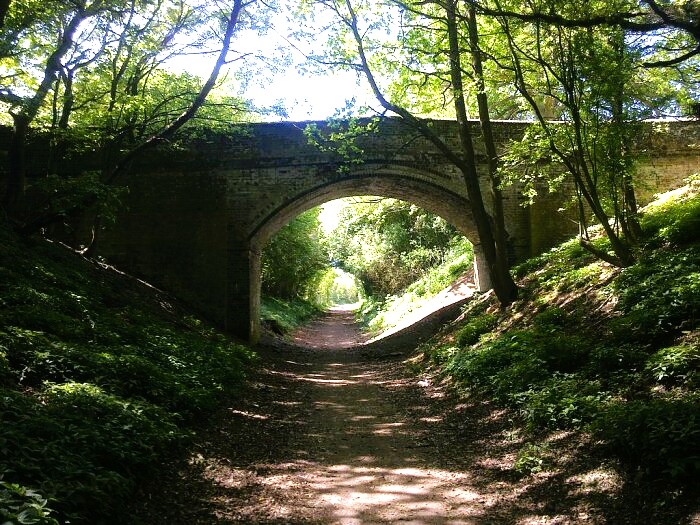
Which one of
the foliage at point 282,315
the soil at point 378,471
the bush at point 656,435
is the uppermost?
the bush at point 656,435

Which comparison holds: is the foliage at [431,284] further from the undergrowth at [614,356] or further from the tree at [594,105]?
the tree at [594,105]

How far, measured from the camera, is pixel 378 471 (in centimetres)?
469

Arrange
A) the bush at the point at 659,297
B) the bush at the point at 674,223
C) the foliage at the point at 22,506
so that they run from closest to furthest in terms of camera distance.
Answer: the foliage at the point at 22,506, the bush at the point at 659,297, the bush at the point at 674,223

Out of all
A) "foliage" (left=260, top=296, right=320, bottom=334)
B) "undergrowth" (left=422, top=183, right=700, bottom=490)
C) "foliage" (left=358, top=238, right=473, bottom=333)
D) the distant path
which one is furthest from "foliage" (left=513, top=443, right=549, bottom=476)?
"foliage" (left=260, top=296, right=320, bottom=334)

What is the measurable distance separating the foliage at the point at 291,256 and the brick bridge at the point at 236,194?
30.4 ft

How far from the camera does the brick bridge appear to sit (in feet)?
42.0

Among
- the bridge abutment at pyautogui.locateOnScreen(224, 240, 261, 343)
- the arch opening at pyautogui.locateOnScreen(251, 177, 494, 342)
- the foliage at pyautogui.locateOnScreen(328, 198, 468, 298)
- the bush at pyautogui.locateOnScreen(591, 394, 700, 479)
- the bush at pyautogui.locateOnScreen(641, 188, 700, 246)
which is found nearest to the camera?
the bush at pyautogui.locateOnScreen(591, 394, 700, 479)

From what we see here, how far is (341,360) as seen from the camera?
13156 mm

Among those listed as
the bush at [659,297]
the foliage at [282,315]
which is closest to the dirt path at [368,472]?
the bush at [659,297]

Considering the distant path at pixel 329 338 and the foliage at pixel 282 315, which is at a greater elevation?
the foliage at pixel 282 315

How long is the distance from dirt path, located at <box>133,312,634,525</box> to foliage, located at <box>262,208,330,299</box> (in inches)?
641

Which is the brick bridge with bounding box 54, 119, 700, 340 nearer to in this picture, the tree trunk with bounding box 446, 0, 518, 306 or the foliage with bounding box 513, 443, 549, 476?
the tree trunk with bounding box 446, 0, 518, 306

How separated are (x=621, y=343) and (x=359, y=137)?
8.86 metres

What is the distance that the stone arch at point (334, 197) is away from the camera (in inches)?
504
